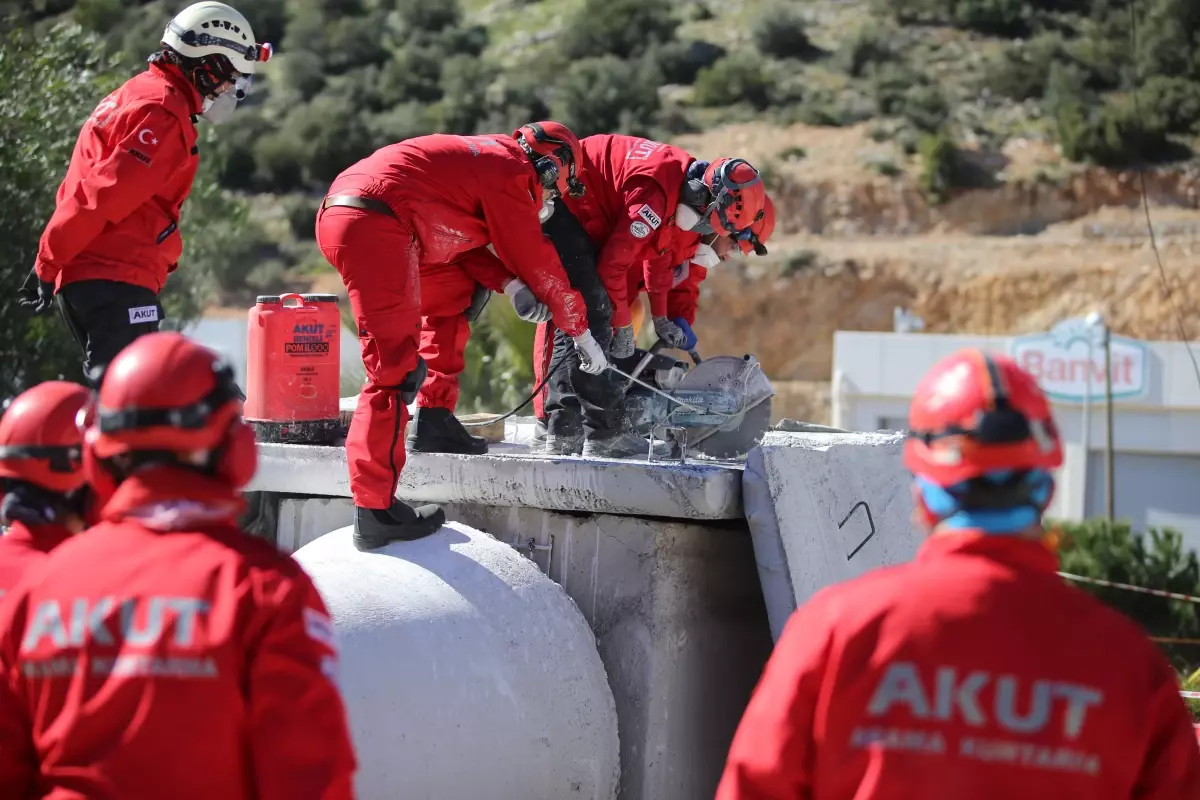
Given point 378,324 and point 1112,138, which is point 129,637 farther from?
point 1112,138

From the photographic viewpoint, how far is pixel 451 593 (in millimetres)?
4867


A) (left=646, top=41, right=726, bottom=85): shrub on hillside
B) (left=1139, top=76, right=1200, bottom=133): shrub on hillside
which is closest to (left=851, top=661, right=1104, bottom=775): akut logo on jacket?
(left=1139, top=76, right=1200, bottom=133): shrub on hillside

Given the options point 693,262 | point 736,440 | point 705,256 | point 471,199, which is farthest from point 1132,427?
point 471,199

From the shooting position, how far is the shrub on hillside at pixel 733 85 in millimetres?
41000

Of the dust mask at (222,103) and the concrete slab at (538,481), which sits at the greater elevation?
the dust mask at (222,103)

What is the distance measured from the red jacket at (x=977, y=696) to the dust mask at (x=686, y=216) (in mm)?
4359

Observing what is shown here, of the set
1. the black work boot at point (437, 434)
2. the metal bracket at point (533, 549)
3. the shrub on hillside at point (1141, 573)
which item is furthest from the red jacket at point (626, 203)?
the shrub on hillside at point (1141, 573)

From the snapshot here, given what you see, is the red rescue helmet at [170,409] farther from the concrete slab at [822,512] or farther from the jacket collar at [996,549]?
the concrete slab at [822,512]

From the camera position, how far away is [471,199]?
17.7 ft

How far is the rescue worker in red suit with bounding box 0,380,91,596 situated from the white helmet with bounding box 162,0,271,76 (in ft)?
8.38

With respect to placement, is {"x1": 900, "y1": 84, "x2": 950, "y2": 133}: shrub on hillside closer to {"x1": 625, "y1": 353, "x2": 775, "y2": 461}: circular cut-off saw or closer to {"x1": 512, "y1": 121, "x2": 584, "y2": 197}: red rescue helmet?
{"x1": 625, "y1": 353, "x2": 775, "y2": 461}: circular cut-off saw

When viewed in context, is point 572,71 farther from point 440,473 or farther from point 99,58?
point 440,473

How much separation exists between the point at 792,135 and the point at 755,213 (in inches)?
1267

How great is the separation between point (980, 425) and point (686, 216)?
4.32 m
